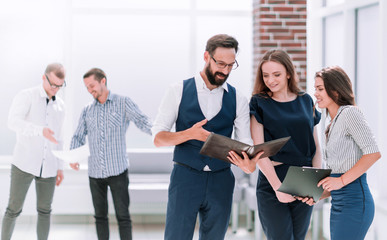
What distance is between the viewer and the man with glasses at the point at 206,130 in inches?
109

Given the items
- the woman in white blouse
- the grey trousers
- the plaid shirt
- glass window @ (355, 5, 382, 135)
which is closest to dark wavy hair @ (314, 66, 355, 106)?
the woman in white blouse

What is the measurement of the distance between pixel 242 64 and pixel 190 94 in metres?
4.01

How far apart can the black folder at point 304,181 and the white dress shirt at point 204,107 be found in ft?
1.06

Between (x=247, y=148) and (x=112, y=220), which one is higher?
(x=247, y=148)

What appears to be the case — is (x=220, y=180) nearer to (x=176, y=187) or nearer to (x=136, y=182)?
(x=176, y=187)

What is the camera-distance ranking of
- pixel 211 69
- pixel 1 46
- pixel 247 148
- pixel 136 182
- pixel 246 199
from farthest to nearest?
pixel 1 46, pixel 136 182, pixel 246 199, pixel 211 69, pixel 247 148

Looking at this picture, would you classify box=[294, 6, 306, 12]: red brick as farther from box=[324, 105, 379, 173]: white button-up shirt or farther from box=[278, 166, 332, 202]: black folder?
box=[278, 166, 332, 202]: black folder

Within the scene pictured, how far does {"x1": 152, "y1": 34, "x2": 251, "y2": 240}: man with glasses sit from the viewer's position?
276 centimetres

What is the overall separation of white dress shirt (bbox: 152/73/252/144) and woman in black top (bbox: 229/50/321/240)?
78 millimetres

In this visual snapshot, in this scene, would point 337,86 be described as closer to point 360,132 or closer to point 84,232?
point 360,132

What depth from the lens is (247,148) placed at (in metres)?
2.54

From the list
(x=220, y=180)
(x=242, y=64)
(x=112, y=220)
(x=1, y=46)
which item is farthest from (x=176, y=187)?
(x=1, y=46)

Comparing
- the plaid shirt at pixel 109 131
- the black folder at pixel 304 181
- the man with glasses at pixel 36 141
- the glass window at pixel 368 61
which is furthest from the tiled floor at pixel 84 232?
the black folder at pixel 304 181

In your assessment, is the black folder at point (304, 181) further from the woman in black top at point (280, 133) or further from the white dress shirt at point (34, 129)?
the white dress shirt at point (34, 129)
